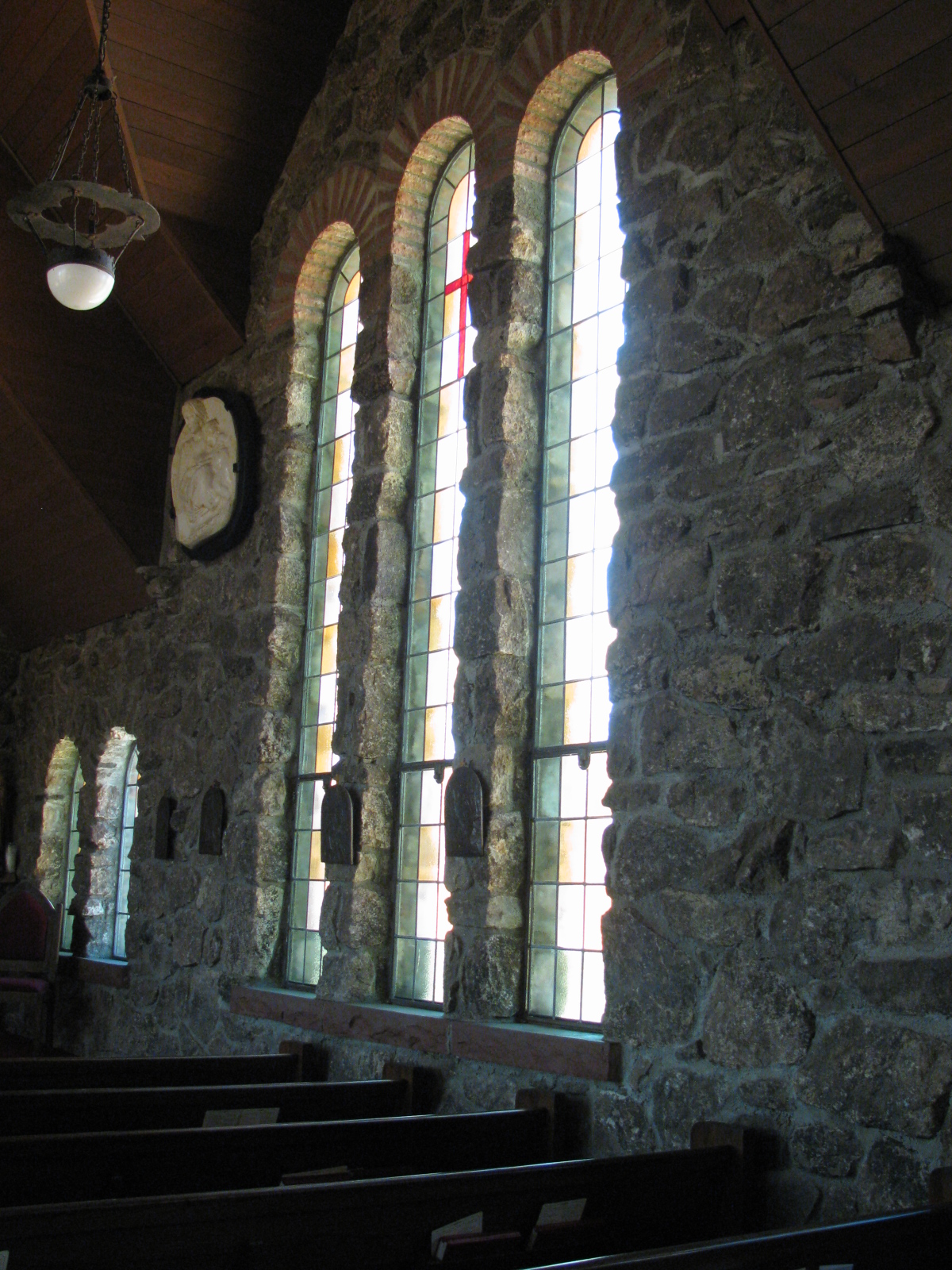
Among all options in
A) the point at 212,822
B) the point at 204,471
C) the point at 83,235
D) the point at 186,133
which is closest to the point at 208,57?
the point at 186,133

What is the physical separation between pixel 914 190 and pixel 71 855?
766 centimetres

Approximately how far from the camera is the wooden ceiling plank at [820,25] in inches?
117

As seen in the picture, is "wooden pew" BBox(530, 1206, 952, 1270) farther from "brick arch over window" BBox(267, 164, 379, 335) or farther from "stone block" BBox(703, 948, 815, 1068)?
"brick arch over window" BBox(267, 164, 379, 335)

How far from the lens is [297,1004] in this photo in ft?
17.7

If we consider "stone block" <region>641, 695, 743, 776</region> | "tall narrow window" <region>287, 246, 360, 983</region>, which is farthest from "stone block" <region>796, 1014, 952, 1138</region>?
"tall narrow window" <region>287, 246, 360, 983</region>

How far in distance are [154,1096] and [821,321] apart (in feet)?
9.80

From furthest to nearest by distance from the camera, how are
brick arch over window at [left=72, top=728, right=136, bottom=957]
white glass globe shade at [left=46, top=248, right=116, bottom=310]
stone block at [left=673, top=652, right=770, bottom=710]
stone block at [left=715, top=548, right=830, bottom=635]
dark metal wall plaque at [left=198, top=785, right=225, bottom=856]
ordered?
brick arch over window at [left=72, top=728, right=136, bottom=957] < dark metal wall plaque at [left=198, top=785, right=225, bottom=856] < white glass globe shade at [left=46, top=248, right=116, bottom=310] < stone block at [left=673, top=652, right=770, bottom=710] < stone block at [left=715, top=548, right=830, bottom=635]

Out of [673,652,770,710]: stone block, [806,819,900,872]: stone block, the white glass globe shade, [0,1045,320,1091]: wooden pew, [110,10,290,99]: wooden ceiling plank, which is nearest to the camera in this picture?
[806,819,900,872]: stone block

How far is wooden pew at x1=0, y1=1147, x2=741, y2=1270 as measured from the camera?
220 centimetres

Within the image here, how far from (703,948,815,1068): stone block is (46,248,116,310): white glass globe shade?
12.0 feet

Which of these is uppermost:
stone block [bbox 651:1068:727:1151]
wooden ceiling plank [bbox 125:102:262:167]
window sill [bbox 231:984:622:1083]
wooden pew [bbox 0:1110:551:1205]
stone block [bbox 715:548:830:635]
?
wooden ceiling plank [bbox 125:102:262:167]

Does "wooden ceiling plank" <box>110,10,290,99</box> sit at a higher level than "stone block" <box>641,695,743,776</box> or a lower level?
higher

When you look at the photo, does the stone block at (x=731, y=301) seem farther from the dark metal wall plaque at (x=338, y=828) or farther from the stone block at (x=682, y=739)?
the dark metal wall plaque at (x=338, y=828)

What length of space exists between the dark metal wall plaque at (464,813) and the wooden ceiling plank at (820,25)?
256cm
